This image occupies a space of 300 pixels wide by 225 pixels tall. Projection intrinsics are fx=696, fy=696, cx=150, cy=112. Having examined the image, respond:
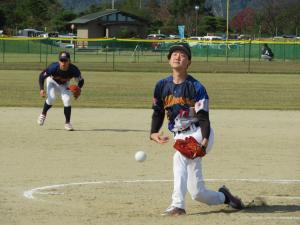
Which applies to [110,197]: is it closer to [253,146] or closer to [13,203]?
[13,203]

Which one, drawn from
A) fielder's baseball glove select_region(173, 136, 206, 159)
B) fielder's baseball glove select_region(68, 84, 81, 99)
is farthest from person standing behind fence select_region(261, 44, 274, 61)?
fielder's baseball glove select_region(173, 136, 206, 159)

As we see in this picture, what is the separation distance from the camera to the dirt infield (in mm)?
6723

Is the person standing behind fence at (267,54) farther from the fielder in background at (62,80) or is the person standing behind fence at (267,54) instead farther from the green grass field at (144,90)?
the fielder in background at (62,80)

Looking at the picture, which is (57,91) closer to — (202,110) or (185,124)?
(185,124)

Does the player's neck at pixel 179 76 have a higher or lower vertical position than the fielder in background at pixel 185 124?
higher

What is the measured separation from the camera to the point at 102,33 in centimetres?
8594

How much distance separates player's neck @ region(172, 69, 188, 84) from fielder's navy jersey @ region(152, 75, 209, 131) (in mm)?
29

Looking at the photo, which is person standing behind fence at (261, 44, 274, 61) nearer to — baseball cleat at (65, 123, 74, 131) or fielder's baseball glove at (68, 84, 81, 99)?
fielder's baseball glove at (68, 84, 81, 99)

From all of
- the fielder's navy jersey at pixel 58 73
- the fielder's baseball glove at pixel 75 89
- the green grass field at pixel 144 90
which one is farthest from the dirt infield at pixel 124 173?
the green grass field at pixel 144 90

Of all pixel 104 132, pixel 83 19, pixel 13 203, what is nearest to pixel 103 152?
pixel 104 132

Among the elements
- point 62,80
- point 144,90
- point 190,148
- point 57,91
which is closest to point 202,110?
point 190,148

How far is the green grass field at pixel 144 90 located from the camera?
19.5m

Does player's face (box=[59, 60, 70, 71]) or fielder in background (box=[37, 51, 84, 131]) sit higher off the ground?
player's face (box=[59, 60, 70, 71])

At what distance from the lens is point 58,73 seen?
1323 centimetres
